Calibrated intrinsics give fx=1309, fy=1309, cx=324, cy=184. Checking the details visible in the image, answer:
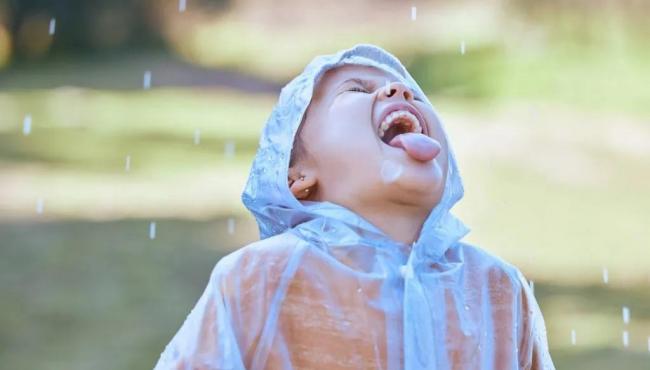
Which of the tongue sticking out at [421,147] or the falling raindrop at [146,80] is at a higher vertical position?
the falling raindrop at [146,80]

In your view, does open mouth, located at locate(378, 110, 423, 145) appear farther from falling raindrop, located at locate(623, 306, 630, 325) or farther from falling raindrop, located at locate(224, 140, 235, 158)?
falling raindrop, located at locate(224, 140, 235, 158)

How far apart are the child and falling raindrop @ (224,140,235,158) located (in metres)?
7.06

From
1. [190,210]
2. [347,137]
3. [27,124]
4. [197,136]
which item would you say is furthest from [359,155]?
[27,124]

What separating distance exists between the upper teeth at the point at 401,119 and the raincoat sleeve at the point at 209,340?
14.1 inches

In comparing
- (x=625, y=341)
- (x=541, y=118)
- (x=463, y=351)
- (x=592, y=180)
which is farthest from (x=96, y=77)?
(x=463, y=351)

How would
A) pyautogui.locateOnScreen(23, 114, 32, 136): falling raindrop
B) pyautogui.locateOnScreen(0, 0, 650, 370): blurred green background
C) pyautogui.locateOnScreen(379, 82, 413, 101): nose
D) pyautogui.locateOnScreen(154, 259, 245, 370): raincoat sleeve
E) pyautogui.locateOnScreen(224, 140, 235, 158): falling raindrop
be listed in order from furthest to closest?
pyautogui.locateOnScreen(23, 114, 32, 136): falling raindrop
pyautogui.locateOnScreen(224, 140, 235, 158): falling raindrop
pyautogui.locateOnScreen(0, 0, 650, 370): blurred green background
pyautogui.locateOnScreen(379, 82, 413, 101): nose
pyautogui.locateOnScreen(154, 259, 245, 370): raincoat sleeve

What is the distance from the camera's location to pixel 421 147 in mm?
2027

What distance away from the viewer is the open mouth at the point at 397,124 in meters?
2.11

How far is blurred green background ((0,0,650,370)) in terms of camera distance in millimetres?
6270

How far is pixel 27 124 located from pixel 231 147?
1.58 metres

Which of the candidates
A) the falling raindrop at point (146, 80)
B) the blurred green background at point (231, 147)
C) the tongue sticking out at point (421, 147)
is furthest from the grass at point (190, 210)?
the tongue sticking out at point (421, 147)

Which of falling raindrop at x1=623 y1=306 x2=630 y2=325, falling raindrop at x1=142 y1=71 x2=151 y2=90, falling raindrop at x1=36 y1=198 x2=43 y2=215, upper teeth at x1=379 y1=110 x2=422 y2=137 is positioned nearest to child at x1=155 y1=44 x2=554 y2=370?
upper teeth at x1=379 y1=110 x2=422 y2=137

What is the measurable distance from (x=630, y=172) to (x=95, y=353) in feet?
16.4

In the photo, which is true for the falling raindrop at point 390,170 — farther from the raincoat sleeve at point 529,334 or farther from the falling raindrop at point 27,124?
the falling raindrop at point 27,124
